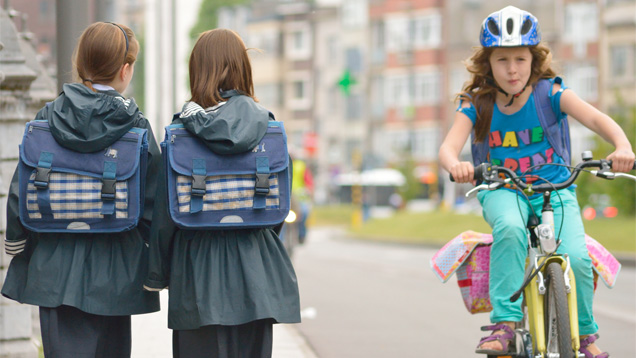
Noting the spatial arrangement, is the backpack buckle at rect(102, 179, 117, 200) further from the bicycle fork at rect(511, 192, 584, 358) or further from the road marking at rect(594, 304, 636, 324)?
the road marking at rect(594, 304, 636, 324)

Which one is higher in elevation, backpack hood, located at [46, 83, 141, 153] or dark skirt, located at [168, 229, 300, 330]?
backpack hood, located at [46, 83, 141, 153]

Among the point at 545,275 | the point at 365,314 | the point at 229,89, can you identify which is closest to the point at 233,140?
the point at 229,89

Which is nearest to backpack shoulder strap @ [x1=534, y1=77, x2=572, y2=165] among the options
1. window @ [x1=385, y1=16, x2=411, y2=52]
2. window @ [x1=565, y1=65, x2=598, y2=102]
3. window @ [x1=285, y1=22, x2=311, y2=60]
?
window @ [x1=565, y1=65, x2=598, y2=102]

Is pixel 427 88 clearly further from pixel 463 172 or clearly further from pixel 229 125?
pixel 229 125

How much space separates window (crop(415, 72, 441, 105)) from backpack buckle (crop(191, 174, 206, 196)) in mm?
65736

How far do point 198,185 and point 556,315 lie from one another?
5.35 feet

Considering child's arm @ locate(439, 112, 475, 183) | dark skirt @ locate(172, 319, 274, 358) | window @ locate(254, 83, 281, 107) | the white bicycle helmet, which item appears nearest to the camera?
dark skirt @ locate(172, 319, 274, 358)

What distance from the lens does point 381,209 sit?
2650 inches

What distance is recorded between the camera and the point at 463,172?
4.93 metres

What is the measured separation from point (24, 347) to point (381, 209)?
201 ft

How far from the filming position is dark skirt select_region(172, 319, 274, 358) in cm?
427

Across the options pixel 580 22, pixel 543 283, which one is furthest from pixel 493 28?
pixel 580 22

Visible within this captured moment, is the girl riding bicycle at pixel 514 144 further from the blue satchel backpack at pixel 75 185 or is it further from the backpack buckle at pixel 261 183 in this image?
the blue satchel backpack at pixel 75 185

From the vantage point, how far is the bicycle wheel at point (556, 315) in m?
4.73
